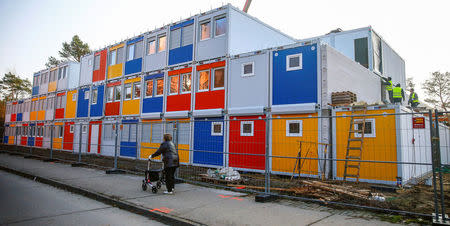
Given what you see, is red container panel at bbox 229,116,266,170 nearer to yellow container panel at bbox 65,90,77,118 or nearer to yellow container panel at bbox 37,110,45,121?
yellow container panel at bbox 65,90,77,118

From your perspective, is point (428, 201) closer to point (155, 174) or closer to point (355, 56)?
point (155, 174)

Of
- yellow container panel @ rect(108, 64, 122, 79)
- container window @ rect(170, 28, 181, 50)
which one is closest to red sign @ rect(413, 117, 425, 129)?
container window @ rect(170, 28, 181, 50)

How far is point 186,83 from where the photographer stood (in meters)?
17.1

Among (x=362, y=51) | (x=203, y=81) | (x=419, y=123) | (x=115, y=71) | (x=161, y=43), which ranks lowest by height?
(x=419, y=123)

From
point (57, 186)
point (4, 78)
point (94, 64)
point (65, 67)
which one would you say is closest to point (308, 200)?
point (57, 186)

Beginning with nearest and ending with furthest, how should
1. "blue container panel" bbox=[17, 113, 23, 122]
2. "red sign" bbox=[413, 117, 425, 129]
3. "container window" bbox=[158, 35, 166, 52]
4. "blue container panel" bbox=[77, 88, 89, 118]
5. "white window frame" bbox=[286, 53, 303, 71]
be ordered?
"red sign" bbox=[413, 117, 425, 129], "white window frame" bbox=[286, 53, 303, 71], "container window" bbox=[158, 35, 166, 52], "blue container panel" bbox=[77, 88, 89, 118], "blue container panel" bbox=[17, 113, 23, 122]

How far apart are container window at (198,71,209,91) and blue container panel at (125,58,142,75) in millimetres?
6238

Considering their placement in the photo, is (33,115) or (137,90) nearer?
(137,90)

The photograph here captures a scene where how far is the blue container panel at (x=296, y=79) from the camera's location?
1177cm

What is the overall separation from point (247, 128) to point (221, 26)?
612 cm

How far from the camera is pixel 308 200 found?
6.64m

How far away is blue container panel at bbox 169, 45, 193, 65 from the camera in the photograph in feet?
56.3

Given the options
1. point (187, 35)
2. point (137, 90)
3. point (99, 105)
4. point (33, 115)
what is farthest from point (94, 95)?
point (33, 115)

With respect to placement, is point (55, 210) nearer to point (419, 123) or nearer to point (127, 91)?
point (419, 123)
